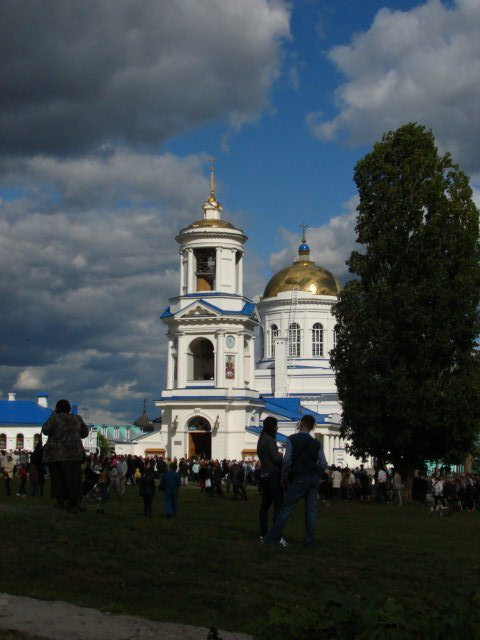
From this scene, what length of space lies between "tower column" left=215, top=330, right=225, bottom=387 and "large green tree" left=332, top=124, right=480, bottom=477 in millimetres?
27894

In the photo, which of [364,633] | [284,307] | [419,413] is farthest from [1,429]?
[364,633]

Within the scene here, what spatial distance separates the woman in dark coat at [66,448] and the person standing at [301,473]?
10.5 ft

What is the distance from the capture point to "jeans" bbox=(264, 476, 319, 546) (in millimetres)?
12438

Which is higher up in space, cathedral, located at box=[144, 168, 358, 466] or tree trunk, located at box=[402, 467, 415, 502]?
cathedral, located at box=[144, 168, 358, 466]

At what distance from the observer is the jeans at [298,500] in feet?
40.8

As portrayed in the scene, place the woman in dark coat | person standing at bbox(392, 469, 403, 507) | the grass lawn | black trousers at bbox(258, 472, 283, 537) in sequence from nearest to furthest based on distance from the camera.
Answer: the grass lawn
black trousers at bbox(258, 472, 283, 537)
the woman in dark coat
person standing at bbox(392, 469, 403, 507)

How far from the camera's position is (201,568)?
10078mm

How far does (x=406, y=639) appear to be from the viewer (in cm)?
433

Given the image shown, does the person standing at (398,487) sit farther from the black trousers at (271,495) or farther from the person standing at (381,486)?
the black trousers at (271,495)

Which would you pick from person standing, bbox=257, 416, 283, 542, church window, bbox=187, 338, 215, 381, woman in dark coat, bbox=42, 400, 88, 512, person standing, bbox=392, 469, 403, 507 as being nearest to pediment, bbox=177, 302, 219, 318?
church window, bbox=187, 338, 215, 381

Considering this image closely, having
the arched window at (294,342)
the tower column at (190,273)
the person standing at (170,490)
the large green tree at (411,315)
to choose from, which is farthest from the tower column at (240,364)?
the person standing at (170,490)

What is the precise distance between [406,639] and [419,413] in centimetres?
3013

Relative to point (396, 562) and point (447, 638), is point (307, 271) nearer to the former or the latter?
point (396, 562)

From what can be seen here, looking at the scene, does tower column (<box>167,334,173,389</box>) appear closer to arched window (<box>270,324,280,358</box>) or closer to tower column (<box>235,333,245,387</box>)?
tower column (<box>235,333,245,387</box>)
